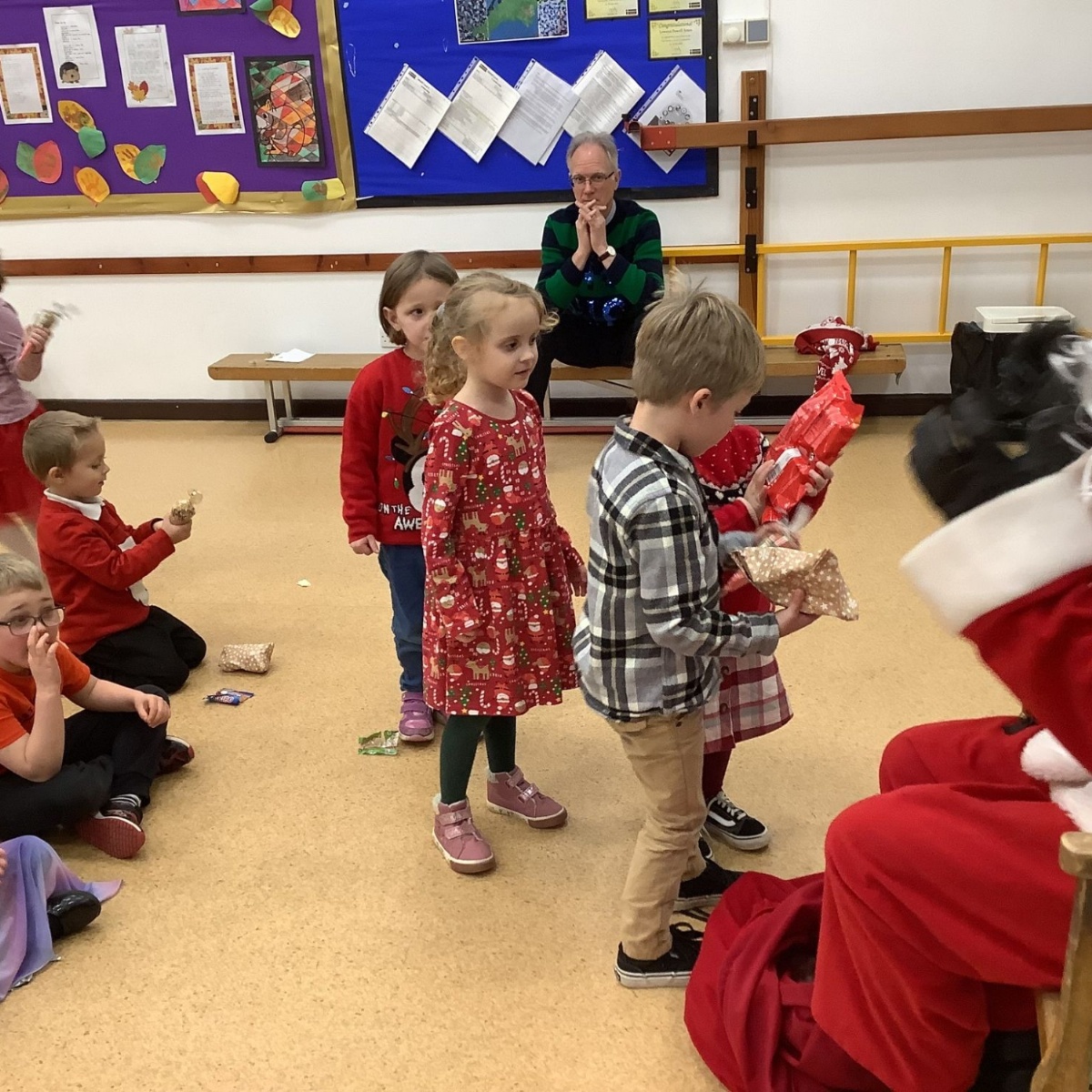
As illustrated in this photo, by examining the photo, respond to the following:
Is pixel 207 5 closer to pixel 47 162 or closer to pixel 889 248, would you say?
pixel 47 162

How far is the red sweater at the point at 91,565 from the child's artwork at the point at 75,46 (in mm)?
2819

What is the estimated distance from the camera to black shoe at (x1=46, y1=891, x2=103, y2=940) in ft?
6.07

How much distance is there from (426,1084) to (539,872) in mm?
504

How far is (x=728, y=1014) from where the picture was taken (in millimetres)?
1495

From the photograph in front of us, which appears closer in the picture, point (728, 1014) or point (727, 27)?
point (728, 1014)

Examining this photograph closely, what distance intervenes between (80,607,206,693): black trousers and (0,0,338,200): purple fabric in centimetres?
254

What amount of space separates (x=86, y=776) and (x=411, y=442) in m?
0.94

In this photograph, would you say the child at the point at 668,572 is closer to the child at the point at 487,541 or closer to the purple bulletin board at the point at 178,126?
the child at the point at 487,541

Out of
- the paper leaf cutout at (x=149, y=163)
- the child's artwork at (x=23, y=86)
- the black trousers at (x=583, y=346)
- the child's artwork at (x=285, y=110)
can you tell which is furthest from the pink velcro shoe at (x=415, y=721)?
the child's artwork at (x=23, y=86)

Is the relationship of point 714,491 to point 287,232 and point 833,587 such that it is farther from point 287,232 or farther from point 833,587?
point 287,232

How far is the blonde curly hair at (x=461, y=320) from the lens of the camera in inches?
70.0

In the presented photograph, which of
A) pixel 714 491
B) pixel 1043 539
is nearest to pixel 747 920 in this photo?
pixel 714 491

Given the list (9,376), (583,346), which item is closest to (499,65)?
(583,346)

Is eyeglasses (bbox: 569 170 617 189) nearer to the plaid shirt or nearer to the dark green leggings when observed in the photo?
the dark green leggings
